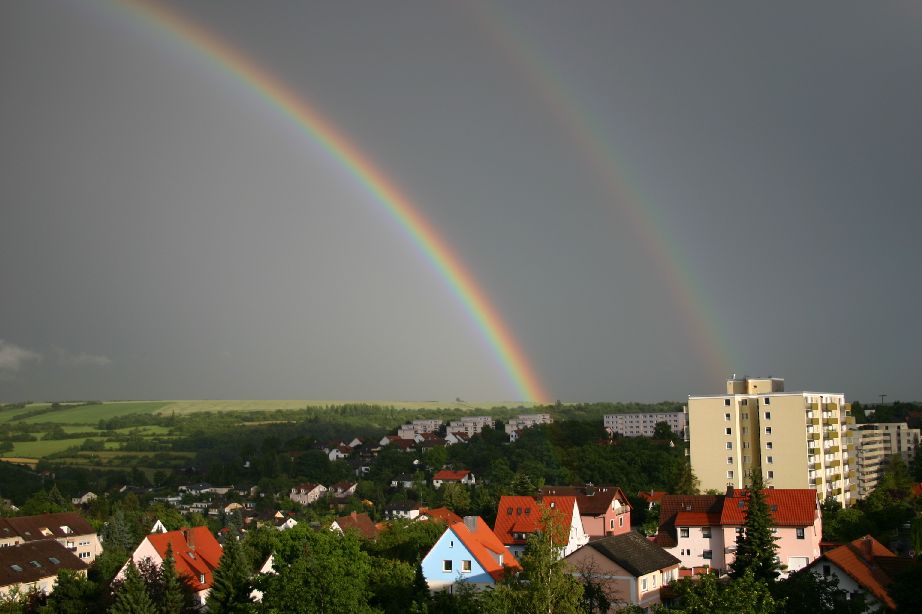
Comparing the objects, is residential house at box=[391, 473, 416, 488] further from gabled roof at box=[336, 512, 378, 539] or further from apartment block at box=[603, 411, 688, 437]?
apartment block at box=[603, 411, 688, 437]

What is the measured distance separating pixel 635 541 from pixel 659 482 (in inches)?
2067

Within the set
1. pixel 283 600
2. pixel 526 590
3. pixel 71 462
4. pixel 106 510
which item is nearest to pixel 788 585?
pixel 526 590

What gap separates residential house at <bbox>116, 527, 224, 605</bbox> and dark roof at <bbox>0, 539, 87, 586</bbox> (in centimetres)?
497

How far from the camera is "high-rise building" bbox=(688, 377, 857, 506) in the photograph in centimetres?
6288

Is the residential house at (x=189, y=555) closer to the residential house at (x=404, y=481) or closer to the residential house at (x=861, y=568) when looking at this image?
the residential house at (x=861, y=568)

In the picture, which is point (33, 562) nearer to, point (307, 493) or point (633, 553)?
point (633, 553)

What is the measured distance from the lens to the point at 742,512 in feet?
131

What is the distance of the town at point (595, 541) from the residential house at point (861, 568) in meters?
0.07

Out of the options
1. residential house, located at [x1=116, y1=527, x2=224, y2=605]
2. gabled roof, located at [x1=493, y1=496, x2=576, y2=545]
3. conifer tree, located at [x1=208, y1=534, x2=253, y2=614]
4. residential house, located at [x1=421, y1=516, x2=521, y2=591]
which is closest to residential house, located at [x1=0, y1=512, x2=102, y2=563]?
residential house, located at [x1=116, y1=527, x2=224, y2=605]

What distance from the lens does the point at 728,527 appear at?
1575 inches

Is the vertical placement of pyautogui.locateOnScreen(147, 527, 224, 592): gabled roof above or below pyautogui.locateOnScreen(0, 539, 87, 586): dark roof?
above

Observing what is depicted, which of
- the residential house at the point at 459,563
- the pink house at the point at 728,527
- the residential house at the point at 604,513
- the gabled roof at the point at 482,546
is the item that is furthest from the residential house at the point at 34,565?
the pink house at the point at 728,527

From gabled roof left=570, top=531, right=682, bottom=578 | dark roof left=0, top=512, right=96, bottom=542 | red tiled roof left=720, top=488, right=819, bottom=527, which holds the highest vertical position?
red tiled roof left=720, top=488, right=819, bottom=527

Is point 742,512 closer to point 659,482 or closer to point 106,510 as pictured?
point 659,482
